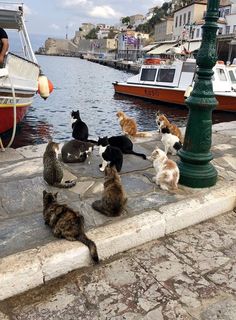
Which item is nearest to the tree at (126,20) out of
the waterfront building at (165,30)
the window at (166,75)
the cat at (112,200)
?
the waterfront building at (165,30)

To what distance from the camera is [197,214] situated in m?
4.01

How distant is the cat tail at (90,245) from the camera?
315cm

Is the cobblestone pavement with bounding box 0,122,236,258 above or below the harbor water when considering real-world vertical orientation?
above

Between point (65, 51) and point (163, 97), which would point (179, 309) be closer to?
point (163, 97)

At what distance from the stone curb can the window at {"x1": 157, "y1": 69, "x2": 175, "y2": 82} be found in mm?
17023

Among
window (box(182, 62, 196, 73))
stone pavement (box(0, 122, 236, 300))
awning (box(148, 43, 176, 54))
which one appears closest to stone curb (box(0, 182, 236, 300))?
stone pavement (box(0, 122, 236, 300))

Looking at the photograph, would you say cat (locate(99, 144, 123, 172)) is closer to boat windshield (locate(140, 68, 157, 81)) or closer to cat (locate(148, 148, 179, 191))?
cat (locate(148, 148, 179, 191))

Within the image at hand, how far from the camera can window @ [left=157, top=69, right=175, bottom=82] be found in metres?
20.7

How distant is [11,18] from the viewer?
11.8 meters

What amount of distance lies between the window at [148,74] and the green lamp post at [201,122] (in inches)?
702

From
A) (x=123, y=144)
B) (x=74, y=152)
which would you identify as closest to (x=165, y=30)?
(x=123, y=144)

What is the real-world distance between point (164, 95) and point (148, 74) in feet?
6.83

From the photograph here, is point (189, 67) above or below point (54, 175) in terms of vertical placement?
above

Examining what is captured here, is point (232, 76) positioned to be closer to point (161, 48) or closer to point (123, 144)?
point (161, 48)
